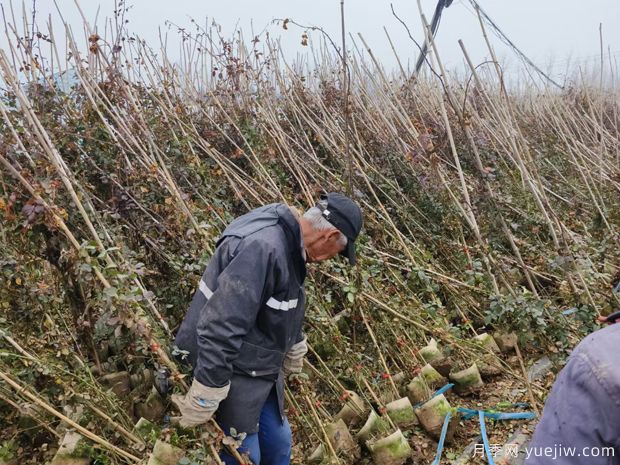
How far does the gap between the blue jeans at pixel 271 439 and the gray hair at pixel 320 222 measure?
751 mm

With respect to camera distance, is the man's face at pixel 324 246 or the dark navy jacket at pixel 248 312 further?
the man's face at pixel 324 246

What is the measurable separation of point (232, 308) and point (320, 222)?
1.51 feet

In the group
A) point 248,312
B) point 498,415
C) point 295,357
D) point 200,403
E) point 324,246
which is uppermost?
point 324,246

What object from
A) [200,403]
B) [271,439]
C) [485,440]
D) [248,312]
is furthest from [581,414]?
[485,440]

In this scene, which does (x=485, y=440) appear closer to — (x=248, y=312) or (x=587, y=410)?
(x=248, y=312)

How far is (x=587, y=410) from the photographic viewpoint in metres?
0.69

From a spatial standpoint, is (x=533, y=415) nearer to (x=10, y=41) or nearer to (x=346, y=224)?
(x=346, y=224)

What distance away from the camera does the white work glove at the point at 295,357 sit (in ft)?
7.39

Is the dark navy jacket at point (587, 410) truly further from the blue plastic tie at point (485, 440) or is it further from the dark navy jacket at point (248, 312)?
the blue plastic tie at point (485, 440)

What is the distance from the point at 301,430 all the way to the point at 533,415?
1.39m

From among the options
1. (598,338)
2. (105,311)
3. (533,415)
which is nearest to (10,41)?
(105,311)

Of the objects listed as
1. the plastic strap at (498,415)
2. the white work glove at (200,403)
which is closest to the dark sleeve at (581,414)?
the white work glove at (200,403)

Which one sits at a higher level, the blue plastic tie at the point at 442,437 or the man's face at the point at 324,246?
the man's face at the point at 324,246

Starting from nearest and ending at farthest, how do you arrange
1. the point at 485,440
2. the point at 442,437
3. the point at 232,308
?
the point at 232,308 < the point at 485,440 < the point at 442,437
